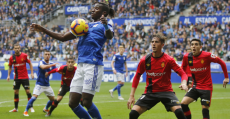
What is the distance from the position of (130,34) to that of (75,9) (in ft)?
32.0

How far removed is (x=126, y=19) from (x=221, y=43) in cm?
1034

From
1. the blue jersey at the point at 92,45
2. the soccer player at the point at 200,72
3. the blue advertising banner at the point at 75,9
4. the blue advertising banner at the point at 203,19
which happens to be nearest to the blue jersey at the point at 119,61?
the soccer player at the point at 200,72

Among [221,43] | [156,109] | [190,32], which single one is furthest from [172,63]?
[190,32]

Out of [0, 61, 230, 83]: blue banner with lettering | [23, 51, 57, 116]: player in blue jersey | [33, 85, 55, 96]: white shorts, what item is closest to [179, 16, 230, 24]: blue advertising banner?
[0, 61, 230, 83]: blue banner with lettering

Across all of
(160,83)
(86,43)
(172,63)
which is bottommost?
(160,83)

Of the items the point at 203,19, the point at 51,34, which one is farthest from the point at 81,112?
the point at 203,19

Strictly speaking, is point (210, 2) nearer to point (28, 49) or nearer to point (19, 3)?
point (28, 49)

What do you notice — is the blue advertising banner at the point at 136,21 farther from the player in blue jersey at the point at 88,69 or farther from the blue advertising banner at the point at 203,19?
the player in blue jersey at the point at 88,69

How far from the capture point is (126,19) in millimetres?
31219

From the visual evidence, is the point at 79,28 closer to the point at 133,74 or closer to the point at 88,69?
the point at 88,69

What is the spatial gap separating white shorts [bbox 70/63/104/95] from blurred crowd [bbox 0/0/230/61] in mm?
18684

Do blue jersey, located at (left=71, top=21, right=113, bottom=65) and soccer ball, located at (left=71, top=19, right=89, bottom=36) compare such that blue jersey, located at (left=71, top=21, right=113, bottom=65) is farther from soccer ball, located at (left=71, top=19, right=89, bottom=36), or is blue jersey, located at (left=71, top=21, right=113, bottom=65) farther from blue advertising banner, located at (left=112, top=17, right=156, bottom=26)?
blue advertising banner, located at (left=112, top=17, right=156, bottom=26)

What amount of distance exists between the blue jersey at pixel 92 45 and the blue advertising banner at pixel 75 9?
3034cm

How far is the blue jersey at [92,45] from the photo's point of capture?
5453 mm
